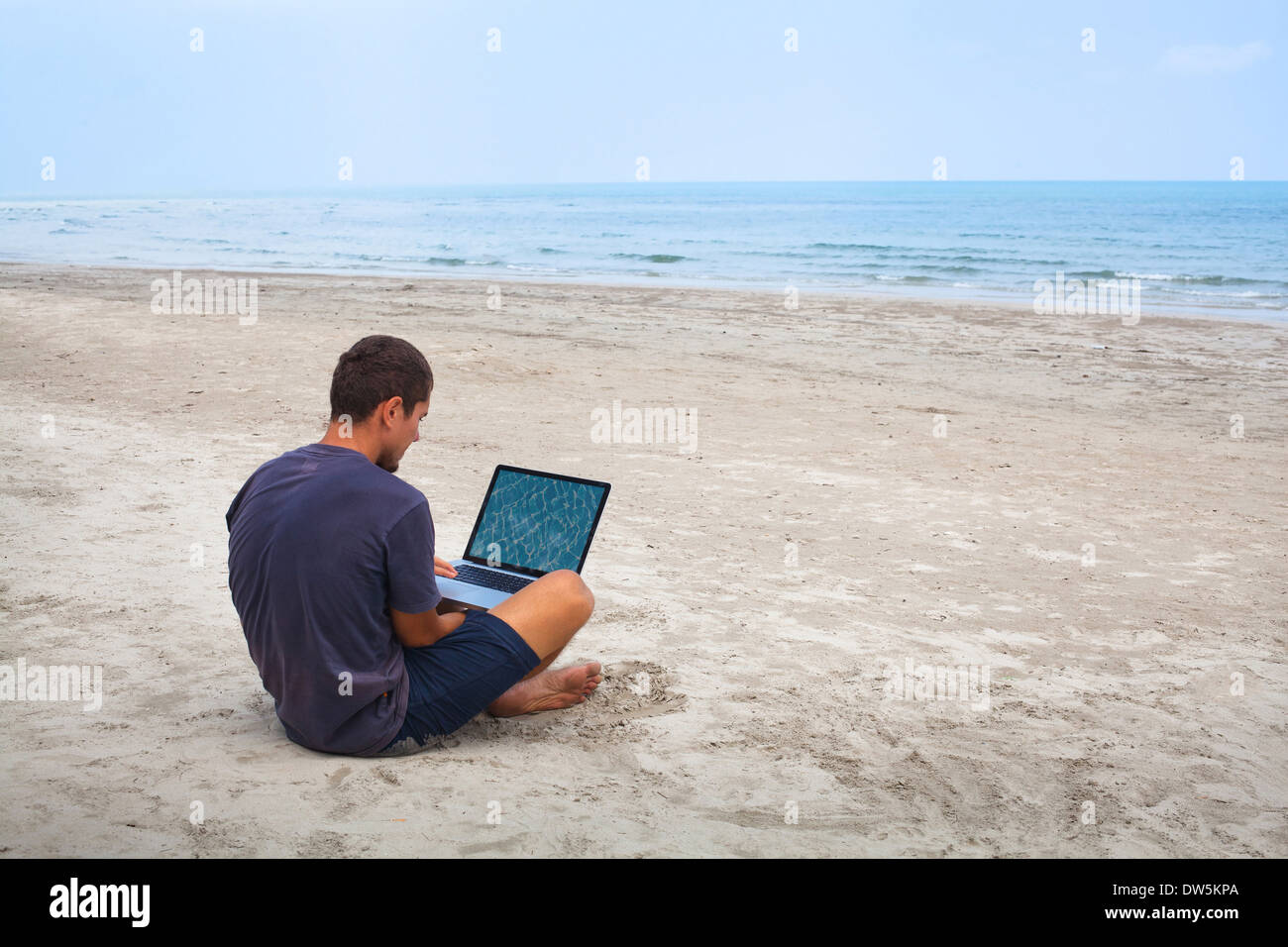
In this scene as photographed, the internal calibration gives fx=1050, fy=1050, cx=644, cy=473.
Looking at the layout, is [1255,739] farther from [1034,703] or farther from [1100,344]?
[1100,344]

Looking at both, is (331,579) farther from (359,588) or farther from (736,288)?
(736,288)

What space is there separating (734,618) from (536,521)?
118 centimetres

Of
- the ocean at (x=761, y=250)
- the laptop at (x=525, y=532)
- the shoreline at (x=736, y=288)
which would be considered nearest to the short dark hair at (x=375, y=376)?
the laptop at (x=525, y=532)

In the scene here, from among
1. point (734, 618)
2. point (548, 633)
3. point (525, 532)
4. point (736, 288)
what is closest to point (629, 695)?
point (548, 633)

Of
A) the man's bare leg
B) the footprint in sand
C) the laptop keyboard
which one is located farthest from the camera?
the laptop keyboard

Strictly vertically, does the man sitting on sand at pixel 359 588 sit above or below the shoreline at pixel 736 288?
below

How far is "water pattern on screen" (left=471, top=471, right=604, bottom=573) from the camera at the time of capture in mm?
4000

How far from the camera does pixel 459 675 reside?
329 cm

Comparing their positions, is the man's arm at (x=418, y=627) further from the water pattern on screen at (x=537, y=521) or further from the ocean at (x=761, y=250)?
the ocean at (x=761, y=250)

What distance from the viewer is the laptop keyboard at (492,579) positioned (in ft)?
13.0

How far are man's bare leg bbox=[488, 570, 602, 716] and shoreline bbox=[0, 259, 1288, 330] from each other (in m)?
16.2

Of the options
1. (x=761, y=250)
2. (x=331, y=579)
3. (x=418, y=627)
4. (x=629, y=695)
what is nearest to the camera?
(x=331, y=579)

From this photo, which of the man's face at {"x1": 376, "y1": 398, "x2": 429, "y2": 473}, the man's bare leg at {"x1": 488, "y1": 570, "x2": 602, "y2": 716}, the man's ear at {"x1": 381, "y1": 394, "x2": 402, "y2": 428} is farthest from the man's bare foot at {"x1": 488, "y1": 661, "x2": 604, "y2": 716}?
the man's ear at {"x1": 381, "y1": 394, "x2": 402, "y2": 428}

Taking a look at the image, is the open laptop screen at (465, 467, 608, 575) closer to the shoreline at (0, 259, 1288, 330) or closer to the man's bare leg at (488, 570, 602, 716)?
the man's bare leg at (488, 570, 602, 716)
